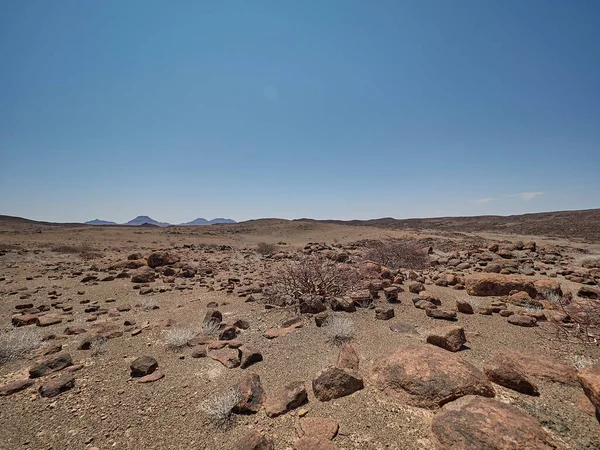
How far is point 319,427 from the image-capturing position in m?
2.49

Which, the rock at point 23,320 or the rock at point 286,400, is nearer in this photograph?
the rock at point 286,400

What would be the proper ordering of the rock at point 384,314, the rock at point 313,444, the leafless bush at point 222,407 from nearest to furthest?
the rock at point 313,444
the leafless bush at point 222,407
the rock at point 384,314

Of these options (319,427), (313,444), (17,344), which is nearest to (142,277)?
(17,344)

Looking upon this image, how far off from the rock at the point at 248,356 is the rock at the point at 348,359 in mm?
1122

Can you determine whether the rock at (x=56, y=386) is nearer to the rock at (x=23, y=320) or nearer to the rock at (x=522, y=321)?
the rock at (x=23, y=320)

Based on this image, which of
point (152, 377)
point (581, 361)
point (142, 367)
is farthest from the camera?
point (142, 367)

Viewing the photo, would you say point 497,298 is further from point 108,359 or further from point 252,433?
point 108,359

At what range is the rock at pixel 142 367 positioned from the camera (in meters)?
3.65

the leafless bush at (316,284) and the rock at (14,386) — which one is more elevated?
the leafless bush at (316,284)

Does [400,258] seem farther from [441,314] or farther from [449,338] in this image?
[449,338]

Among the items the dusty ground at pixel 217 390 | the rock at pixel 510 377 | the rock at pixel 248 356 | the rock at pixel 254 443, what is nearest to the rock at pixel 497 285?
the dusty ground at pixel 217 390

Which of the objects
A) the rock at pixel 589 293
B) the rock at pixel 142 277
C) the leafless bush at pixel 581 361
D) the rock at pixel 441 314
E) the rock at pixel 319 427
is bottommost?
the rock at pixel 589 293

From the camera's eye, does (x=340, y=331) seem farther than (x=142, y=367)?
Yes

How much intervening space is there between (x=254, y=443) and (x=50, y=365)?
10.8ft
